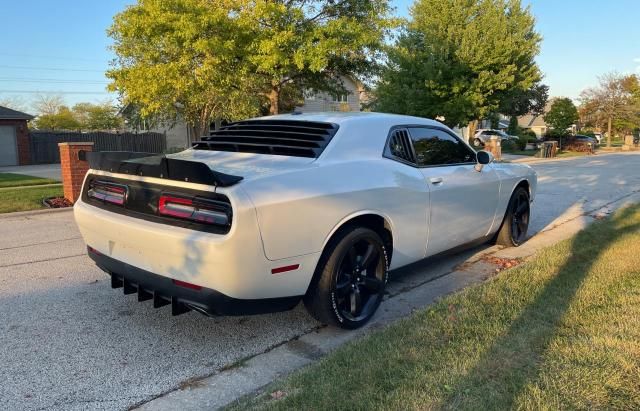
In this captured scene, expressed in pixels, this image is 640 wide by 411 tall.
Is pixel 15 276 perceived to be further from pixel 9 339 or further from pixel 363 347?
pixel 363 347

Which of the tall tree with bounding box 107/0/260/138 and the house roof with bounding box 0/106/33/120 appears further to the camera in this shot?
the house roof with bounding box 0/106/33/120

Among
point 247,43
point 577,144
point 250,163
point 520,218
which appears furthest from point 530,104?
point 250,163

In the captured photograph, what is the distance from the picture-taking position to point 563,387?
9.29 ft

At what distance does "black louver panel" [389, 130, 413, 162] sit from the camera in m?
4.59

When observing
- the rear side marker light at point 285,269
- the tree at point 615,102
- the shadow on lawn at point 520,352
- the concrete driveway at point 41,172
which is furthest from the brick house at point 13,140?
the tree at point 615,102

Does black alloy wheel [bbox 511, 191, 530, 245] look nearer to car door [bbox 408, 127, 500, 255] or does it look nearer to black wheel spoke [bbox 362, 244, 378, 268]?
car door [bbox 408, 127, 500, 255]

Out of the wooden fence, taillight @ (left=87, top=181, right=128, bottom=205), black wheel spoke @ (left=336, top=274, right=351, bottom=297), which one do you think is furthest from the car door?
the wooden fence

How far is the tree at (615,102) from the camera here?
47656mm

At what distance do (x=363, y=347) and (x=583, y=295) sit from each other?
2113 millimetres

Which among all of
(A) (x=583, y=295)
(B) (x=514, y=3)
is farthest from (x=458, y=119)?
(A) (x=583, y=295)

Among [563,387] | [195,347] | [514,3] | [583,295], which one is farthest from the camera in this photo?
[514,3]

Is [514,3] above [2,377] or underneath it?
above

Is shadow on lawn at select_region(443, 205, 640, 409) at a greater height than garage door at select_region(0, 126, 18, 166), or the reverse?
garage door at select_region(0, 126, 18, 166)

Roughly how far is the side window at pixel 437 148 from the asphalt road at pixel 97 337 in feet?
3.43
